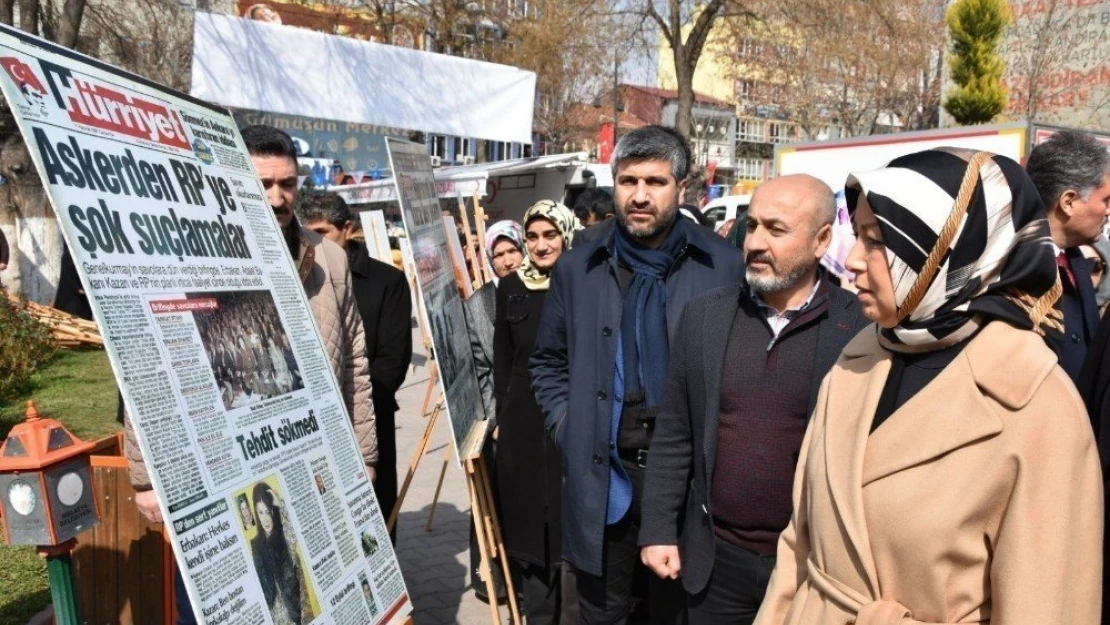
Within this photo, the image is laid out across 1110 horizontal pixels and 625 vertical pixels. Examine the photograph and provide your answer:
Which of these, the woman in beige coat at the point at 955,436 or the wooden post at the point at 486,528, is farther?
the wooden post at the point at 486,528

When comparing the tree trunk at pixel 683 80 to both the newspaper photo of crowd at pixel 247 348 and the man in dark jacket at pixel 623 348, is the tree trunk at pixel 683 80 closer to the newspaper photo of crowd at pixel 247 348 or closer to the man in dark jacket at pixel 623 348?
the man in dark jacket at pixel 623 348

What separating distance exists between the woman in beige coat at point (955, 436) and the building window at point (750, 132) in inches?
2943

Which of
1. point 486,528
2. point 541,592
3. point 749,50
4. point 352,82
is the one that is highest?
point 749,50

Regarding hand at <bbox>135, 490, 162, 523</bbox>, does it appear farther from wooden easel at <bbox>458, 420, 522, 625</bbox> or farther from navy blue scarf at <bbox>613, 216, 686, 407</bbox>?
navy blue scarf at <bbox>613, 216, 686, 407</bbox>

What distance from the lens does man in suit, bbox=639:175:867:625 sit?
2.83 meters

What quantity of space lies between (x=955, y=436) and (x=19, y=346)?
10693mm

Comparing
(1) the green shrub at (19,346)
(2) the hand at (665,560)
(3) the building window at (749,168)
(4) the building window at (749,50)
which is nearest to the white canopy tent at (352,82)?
(1) the green shrub at (19,346)

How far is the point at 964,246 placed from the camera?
1882mm

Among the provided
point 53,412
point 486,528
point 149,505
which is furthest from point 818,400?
point 53,412

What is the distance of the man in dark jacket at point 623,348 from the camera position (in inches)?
133

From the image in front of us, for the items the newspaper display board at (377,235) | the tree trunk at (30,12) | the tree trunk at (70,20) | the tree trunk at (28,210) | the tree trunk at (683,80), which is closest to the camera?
the newspaper display board at (377,235)

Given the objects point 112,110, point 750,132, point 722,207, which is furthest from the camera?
point 750,132

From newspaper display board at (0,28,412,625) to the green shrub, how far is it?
8.15 metres

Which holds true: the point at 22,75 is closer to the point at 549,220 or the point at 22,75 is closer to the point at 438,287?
the point at 438,287
